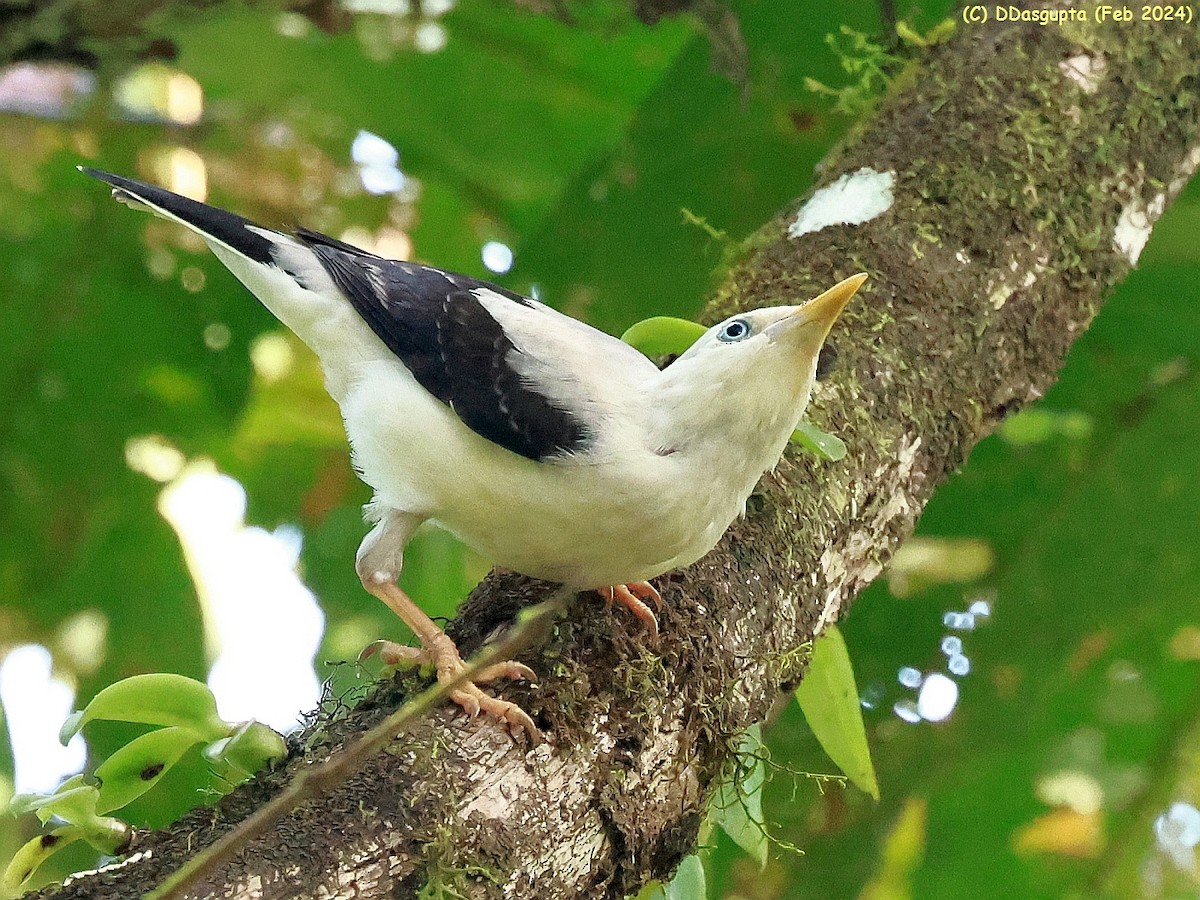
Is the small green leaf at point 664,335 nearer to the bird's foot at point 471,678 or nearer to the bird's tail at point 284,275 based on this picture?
the bird's tail at point 284,275

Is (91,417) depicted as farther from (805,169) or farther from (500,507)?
(805,169)

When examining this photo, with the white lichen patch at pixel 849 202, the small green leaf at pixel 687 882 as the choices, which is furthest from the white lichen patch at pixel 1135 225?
the small green leaf at pixel 687 882

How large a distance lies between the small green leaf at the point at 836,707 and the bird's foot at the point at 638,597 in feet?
1.57

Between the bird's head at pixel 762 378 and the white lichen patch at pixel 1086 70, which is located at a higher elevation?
the white lichen patch at pixel 1086 70

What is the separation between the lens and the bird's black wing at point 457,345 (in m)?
2.29

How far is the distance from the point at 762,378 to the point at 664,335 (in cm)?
48

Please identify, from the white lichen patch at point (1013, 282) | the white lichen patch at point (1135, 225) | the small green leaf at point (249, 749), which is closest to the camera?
the small green leaf at point (249, 749)

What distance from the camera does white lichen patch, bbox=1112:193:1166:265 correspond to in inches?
131

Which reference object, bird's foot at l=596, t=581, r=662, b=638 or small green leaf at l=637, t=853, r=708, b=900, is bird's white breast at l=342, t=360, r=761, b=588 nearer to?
bird's foot at l=596, t=581, r=662, b=638

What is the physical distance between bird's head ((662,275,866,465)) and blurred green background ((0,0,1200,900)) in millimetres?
1277

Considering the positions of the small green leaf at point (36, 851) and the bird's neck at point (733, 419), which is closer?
the small green leaf at point (36, 851)

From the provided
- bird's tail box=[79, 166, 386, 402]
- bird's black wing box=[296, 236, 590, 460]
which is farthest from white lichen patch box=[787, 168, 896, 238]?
bird's tail box=[79, 166, 386, 402]

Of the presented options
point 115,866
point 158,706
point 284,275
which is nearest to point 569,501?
point 158,706

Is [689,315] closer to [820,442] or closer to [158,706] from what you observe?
[820,442]
